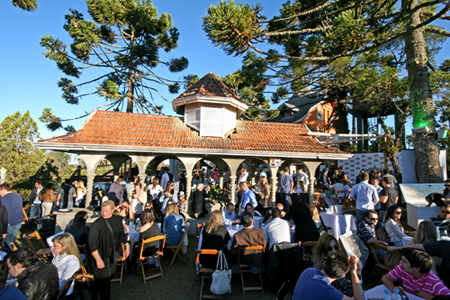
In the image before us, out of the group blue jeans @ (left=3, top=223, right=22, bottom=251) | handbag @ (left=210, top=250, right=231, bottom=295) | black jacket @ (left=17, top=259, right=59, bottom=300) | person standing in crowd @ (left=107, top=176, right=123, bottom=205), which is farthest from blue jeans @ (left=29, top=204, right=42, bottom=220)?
handbag @ (left=210, top=250, right=231, bottom=295)

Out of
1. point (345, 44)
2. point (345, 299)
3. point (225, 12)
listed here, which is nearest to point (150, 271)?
point (345, 299)

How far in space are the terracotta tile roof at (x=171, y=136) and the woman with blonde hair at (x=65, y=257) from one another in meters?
6.41

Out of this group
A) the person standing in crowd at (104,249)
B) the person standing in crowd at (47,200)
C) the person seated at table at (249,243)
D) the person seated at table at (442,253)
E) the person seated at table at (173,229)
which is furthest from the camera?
the person standing in crowd at (47,200)

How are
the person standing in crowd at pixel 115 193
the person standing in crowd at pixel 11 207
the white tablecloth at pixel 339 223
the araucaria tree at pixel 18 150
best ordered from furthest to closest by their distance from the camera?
the araucaria tree at pixel 18 150 → the person standing in crowd at pixel 115 193 → the white tablecloth at pixel 339 223 → the person standing in crowd at pixel 11 207

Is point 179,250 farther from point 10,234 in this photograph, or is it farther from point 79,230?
point 10,234

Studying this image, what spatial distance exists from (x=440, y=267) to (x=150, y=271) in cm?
509

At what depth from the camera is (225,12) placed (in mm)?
9016

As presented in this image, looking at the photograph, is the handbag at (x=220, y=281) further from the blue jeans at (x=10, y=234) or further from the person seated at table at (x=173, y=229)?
the blue jeans at (x=10, y=234)

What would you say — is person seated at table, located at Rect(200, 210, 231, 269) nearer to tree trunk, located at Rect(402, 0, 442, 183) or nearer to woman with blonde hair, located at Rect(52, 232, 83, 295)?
woman with blonde hair, located at Rect(52, 232, 83, 295)

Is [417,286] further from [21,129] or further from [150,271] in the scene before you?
[21,129]

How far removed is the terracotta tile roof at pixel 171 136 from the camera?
1010 cm

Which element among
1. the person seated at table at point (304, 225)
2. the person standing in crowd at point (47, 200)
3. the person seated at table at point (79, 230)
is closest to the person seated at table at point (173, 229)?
the person seated at table at point (79, 230)

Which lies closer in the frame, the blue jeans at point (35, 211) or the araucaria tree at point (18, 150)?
the blue jeans at point (35, 211)

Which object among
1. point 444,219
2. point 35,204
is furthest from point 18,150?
point 444,219
